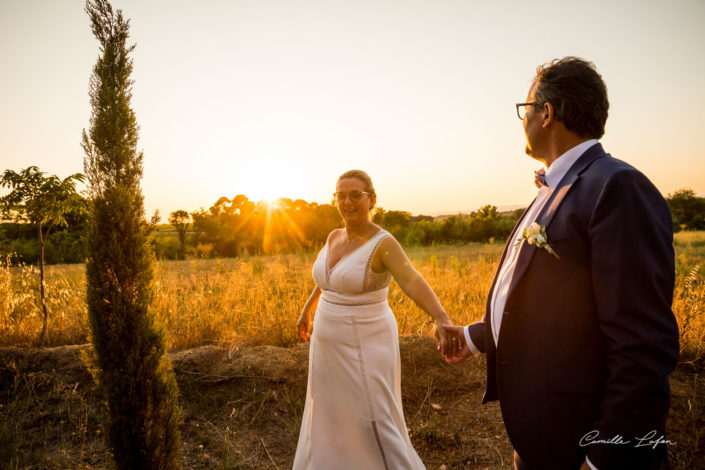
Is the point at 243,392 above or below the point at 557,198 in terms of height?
below

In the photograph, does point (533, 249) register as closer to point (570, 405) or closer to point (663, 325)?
point (663, 325)

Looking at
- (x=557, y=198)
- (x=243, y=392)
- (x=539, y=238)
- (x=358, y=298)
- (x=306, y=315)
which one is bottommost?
(x=243, y=392)

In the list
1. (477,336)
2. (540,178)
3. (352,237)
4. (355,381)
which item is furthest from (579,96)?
(355,381)

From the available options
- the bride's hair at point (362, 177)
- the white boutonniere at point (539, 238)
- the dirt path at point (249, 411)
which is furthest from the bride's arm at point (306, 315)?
the white boutonniere at point (539, 238)

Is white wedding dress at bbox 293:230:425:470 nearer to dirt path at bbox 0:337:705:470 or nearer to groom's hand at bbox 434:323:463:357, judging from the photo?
groom's hand at bbox 434:323:463:357

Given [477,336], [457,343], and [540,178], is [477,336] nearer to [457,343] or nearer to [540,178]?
[457,343]

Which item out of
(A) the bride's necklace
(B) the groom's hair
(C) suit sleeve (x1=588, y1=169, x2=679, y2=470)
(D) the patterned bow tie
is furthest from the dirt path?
(B) the groom's hair

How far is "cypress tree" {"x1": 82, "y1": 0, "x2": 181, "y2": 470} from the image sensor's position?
2.65m

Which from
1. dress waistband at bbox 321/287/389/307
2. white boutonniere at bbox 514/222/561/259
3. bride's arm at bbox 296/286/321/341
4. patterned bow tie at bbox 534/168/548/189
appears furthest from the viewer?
bride's arm at bbox 296/286/321/341

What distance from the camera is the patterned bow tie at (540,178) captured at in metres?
1.75

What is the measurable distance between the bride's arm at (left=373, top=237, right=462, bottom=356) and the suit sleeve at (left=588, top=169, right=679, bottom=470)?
151 cm

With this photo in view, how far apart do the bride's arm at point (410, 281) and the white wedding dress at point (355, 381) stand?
100 mm

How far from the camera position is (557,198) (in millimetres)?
1525

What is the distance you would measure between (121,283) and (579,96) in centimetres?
304
